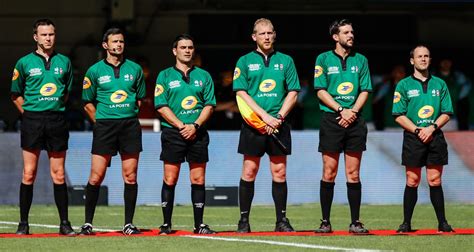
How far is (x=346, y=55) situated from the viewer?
1388 centimetres

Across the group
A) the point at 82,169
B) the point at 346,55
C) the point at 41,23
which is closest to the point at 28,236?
the point at 41,23

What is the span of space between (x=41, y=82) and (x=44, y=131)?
509 millimetres

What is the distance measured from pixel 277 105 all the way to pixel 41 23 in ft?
8.54

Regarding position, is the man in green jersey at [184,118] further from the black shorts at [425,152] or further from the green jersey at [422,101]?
the black shorts at [425,152]

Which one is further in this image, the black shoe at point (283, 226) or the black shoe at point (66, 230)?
the black shoe at point (283, 226)

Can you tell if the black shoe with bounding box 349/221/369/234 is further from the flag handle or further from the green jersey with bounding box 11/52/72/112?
the green jersey with bounding box 11/52/72/112

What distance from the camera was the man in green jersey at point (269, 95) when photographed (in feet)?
45.3

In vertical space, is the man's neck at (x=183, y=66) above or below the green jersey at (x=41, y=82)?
above

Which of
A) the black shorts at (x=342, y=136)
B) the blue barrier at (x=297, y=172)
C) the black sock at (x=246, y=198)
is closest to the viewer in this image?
the black shorts at (x=342, y=136)

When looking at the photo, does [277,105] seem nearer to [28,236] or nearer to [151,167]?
[28,236]

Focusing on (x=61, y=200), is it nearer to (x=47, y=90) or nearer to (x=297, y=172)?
(x=47, y=90)

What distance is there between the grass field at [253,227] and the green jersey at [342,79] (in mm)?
1498

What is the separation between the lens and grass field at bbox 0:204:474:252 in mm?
12461

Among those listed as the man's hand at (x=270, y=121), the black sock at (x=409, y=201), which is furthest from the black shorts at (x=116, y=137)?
the black sock at (x=409, y=201)
